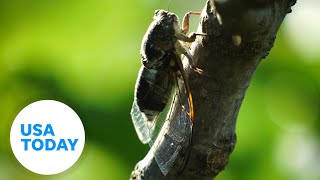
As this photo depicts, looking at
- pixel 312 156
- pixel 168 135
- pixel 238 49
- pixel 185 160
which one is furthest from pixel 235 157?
pixel 238 49

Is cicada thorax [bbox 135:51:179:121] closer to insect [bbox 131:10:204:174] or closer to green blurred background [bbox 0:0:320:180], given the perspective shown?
insect [bbox 131:10:204:174]

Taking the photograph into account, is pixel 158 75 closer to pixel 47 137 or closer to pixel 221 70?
pixel 221 70

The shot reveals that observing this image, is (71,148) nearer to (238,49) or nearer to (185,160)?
(185,160)

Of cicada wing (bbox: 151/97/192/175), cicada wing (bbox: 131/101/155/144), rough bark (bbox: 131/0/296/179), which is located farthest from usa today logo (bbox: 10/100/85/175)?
rough bark (bbox: 131/0/296/179)

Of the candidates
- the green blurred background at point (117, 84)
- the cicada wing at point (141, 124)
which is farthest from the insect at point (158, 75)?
the green blurred background at point (117, 84)

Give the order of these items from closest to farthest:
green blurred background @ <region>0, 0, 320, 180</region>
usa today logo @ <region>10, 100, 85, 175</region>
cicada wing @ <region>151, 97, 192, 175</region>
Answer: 1. cicada wing @ <region>151, 97, 192, 175</region>
2. green blurred background @ <region>0, 0, 320, 180</region>
3. usa today logo @ <region>10, 100, 85, 175</region>

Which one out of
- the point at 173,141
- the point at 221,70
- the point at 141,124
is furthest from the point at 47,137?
the point at 221,70
